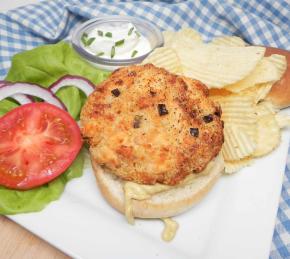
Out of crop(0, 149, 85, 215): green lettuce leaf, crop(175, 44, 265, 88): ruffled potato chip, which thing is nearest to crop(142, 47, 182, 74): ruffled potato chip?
crop(175, 44, 265, 88): ruffled potato chip

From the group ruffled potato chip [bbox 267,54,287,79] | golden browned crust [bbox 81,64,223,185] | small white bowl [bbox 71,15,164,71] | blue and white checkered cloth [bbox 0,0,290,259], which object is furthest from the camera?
blue and white checkered cloth [bbox 0,0,290,259]

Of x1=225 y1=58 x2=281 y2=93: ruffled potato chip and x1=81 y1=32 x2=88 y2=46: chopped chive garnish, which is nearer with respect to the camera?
x1=225 y1=58 x2=281 y2=93: ruffled potato chip

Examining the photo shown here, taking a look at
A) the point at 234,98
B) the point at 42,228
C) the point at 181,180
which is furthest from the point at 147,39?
the point at 42,228

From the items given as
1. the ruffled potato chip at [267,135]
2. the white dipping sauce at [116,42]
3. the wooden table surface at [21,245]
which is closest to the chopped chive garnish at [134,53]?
the white dipping sauce at [116,42]

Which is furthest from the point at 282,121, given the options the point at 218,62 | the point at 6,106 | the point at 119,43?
the point at 6,106

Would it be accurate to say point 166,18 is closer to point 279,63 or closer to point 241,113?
point 279,63

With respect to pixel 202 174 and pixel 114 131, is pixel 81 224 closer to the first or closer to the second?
pixel 114 131

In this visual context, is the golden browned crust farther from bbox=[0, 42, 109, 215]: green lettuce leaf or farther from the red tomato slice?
bbox=[0, 42, 109, 215]: green lettuce leaf
